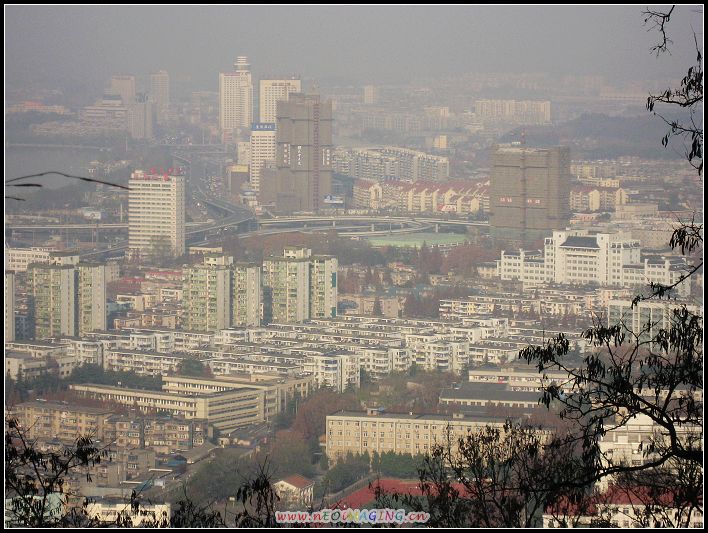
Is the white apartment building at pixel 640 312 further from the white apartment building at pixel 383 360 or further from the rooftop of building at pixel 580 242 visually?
the rooftop of building at pixel 580 242

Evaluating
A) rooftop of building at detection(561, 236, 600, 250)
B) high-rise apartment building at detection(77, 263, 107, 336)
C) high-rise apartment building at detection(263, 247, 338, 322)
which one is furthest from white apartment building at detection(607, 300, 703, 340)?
high-rise apartment building at detection(77, 263, 107, 336)

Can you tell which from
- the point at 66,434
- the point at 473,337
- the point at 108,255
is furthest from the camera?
the point at 108,255

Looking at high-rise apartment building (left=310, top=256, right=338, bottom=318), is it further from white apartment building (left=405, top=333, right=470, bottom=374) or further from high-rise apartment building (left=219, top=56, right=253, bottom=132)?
high-rise apartment building (left=219, top=56, right=253, bottom=132)

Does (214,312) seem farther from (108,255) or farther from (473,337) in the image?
(108,255)

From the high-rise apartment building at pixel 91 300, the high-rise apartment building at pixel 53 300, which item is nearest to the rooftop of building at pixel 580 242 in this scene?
the high-rise apartment building at pixel 91 300

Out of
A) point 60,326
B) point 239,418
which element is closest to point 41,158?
point 60,326

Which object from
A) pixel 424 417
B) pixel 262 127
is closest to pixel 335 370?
pixel 424 417
